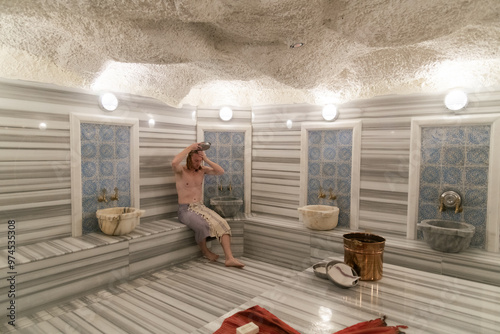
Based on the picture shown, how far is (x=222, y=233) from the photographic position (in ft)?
13.2

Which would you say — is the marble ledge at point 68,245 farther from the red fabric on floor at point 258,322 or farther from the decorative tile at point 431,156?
the decorative tile at point 431,156

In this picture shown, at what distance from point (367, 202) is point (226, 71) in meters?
2.41

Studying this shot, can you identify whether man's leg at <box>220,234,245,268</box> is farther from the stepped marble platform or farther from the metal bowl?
the metal bowl

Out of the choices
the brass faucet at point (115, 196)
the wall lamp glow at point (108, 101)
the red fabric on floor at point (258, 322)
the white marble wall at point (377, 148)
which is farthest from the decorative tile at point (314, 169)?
the red fabric on floor at point (258, 322)

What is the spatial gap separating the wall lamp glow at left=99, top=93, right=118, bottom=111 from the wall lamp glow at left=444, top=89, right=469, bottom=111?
3.81 meters

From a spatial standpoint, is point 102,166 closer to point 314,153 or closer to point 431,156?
point 314,153

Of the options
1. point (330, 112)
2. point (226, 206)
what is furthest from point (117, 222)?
point (330, 112)

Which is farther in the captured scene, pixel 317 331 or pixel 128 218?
pixel 128 218

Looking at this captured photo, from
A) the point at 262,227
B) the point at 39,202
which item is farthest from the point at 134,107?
the point at 262,227

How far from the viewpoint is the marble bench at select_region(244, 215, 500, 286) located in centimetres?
301

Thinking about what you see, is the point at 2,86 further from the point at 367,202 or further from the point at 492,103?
the point at 492,103

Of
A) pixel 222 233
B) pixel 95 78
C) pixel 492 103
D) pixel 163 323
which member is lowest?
pixel 163 323

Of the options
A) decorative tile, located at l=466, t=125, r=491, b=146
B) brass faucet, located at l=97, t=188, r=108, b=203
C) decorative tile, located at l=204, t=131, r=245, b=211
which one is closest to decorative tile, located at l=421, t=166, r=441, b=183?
decorative tile, located at l=466, t=125, r=491, b=146

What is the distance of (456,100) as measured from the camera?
3355mm
